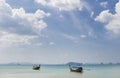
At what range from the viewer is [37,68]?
342 ft

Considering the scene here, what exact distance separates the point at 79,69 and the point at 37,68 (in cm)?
3224

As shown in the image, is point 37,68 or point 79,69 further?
point 37,68

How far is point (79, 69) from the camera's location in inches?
2980
